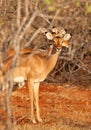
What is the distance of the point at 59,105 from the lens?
1175 centimetres

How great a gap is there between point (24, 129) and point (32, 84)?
2.11 m

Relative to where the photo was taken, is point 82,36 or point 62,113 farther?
point 82,36

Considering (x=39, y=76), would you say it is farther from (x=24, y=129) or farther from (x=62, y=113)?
(x=24, y=129)

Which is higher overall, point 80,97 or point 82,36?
point 82,36

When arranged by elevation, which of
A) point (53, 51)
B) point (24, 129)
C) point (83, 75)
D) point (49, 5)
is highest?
point (49, 5)

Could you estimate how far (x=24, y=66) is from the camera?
1007cm

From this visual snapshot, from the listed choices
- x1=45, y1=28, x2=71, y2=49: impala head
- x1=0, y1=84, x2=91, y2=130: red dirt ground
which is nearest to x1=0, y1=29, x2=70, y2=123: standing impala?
x1=45, y1=28, x2=71, y2=49: impala head

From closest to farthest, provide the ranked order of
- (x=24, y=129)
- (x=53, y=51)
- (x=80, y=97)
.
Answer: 1. (x=24, y=129)
2. (x=53, y=51)
3. (x=80, y=97)

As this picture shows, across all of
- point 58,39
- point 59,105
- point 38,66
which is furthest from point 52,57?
point 59,105

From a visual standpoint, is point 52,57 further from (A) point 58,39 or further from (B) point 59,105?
(B) point 59,105

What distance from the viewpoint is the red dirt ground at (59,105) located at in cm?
956

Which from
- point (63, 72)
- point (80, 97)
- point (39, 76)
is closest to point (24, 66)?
point (39, 76)

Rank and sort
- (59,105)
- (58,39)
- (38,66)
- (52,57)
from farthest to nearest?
(59,105)
(38,66)
(52,57)
(58,39)

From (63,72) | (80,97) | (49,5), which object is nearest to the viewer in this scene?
(49,5)
